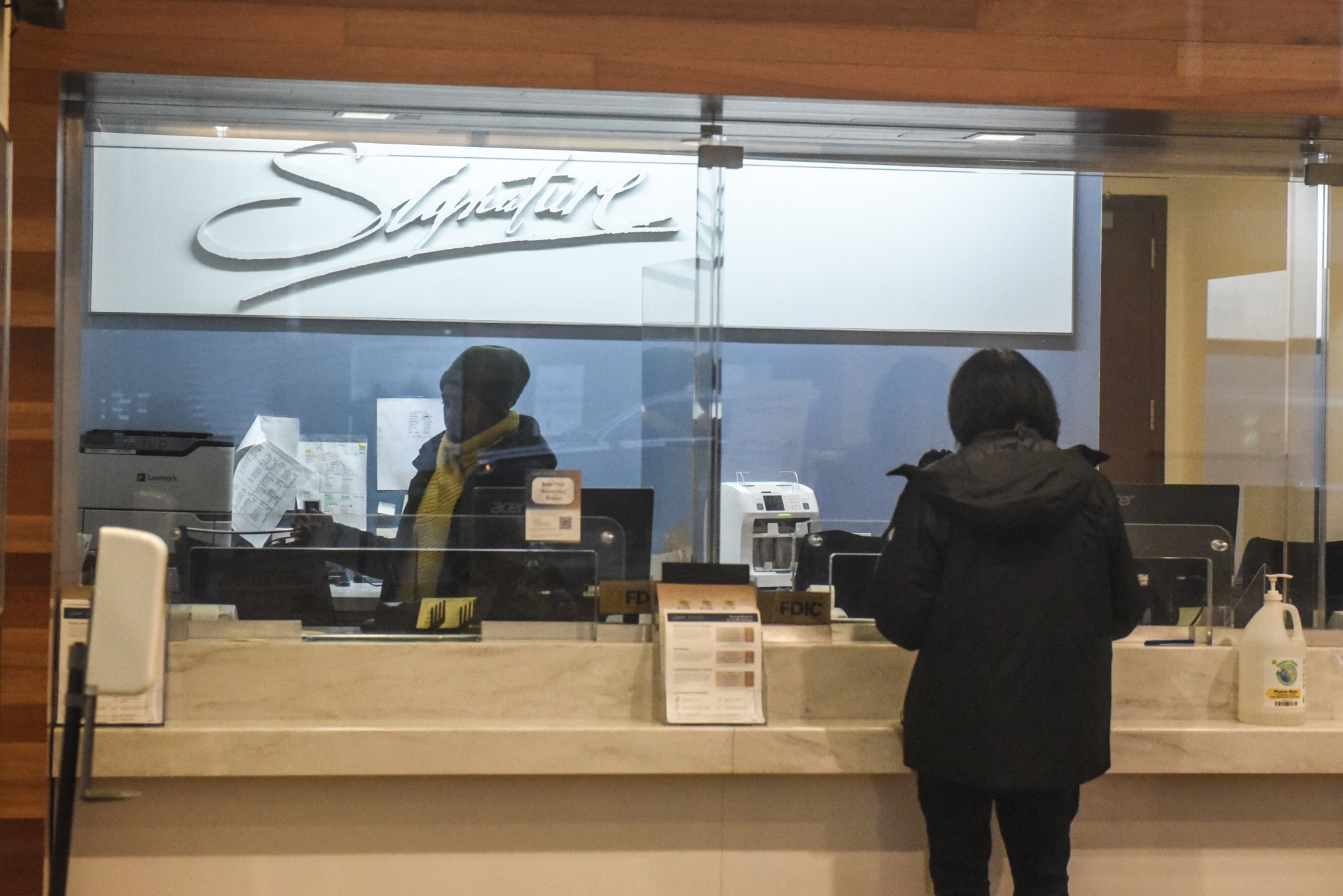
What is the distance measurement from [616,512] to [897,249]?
1.11m

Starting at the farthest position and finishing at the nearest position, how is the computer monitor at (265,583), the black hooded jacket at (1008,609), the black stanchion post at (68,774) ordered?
the computer monitor at (265,583) → the black hooded jacket at (1008,609) → the black stanchion post at (68,774)

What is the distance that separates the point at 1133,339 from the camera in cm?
348

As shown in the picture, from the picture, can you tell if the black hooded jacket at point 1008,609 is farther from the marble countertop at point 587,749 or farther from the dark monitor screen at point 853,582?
the dark monitor screen at point 853,582

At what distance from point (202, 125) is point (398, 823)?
1.67 meters

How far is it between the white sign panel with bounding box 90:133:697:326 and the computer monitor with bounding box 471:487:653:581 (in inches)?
16.9

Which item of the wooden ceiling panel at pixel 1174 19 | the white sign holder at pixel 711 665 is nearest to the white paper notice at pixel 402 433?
the white sign holder at pixel 711 665

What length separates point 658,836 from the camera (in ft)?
9.33

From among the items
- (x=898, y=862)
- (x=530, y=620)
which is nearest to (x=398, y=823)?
(x=530, y=620)

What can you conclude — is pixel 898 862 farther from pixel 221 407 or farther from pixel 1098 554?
pixel 221 407

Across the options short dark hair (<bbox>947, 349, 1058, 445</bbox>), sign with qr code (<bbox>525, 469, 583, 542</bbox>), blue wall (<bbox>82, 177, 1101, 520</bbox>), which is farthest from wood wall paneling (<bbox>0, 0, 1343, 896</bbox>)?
sign with qr code (<bbox>525, 469, 583, 542</bbox>)

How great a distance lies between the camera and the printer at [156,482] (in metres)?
2.90

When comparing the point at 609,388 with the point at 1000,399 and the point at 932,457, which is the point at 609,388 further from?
the point at 1000,399
